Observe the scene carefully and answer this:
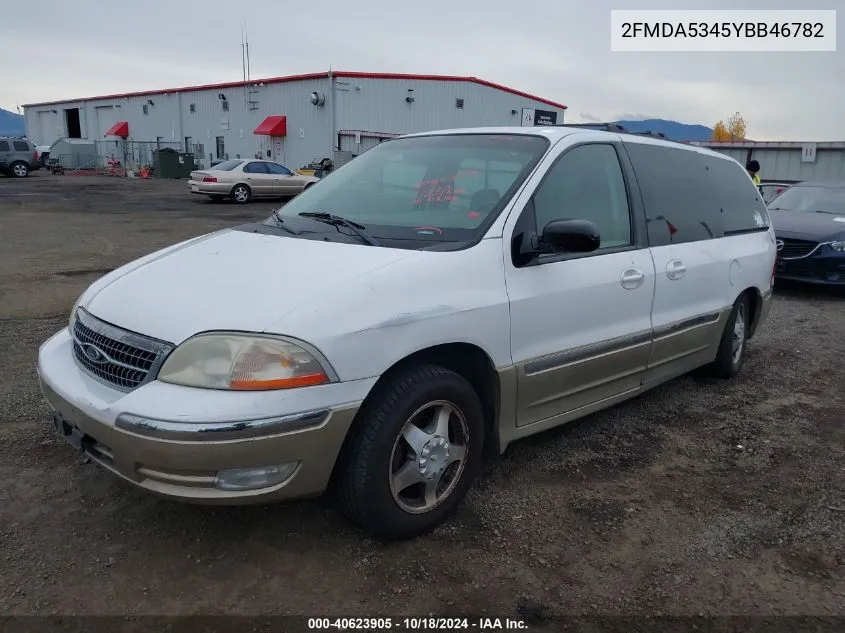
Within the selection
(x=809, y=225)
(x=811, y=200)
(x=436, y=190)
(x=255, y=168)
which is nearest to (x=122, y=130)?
(x=255, y=168)

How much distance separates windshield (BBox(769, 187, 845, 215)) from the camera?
31.9ft

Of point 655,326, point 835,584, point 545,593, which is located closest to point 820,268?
point 655,326

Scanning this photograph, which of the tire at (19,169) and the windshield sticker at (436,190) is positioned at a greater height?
the tire at (19,169)

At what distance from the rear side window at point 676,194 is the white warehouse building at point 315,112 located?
21344 mm

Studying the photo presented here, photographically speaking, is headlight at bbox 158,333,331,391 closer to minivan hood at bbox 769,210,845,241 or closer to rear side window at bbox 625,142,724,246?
rear side window at bbox 625,142,724,246

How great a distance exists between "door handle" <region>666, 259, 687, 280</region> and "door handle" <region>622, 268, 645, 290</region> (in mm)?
323

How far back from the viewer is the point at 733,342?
201 inches

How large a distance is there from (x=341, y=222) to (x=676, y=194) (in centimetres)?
227

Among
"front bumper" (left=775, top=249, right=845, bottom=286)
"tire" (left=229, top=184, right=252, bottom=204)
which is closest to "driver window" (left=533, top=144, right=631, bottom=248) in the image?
"front bumper" (left=775, top=249, right=845, bottom=286)

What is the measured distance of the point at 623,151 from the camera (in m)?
4.04

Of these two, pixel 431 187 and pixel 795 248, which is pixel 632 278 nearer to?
pixel 431 187

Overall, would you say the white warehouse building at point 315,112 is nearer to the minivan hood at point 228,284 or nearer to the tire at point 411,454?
the minivan hood at point 228,284

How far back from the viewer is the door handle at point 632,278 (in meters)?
3.73

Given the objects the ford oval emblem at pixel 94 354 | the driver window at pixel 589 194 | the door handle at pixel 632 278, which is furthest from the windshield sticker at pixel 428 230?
the ford oval emblem at pixel 94 354
